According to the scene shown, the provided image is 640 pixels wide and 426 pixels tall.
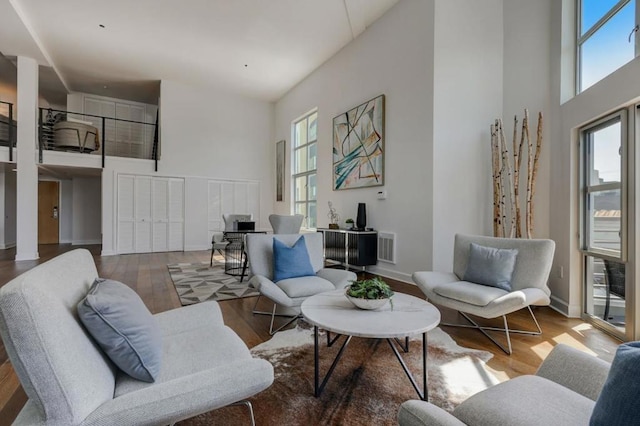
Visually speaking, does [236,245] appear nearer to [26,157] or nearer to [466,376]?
[466,376]

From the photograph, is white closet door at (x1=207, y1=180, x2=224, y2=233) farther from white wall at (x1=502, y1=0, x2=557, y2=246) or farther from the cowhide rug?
white wall at (x1=502, y1=0, x2=557, y2=246)

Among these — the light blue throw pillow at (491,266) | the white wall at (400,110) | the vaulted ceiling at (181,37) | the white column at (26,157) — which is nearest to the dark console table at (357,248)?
the white wall at (400,110)

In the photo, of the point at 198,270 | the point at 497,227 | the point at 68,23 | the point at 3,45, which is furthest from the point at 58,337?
the point at 3,45

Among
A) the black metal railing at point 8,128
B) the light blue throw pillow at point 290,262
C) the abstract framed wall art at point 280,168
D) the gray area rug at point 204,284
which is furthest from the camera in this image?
the abstract framed wall art at point 280,168

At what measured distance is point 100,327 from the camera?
1152mm

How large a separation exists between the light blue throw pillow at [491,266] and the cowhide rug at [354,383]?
66 centimetres

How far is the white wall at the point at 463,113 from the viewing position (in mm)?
4305

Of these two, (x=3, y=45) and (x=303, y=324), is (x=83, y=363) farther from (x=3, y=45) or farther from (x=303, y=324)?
(x=3, y=45)

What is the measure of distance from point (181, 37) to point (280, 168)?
13.0 feet

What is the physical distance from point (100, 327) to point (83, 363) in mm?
135

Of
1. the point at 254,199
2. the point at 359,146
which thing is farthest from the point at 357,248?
the point at 254,199

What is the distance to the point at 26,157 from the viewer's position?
6.36 meters

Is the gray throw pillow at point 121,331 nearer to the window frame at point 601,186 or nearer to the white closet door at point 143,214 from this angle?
the window frame at point 601,186

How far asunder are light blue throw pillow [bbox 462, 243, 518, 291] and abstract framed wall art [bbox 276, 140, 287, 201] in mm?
6463
